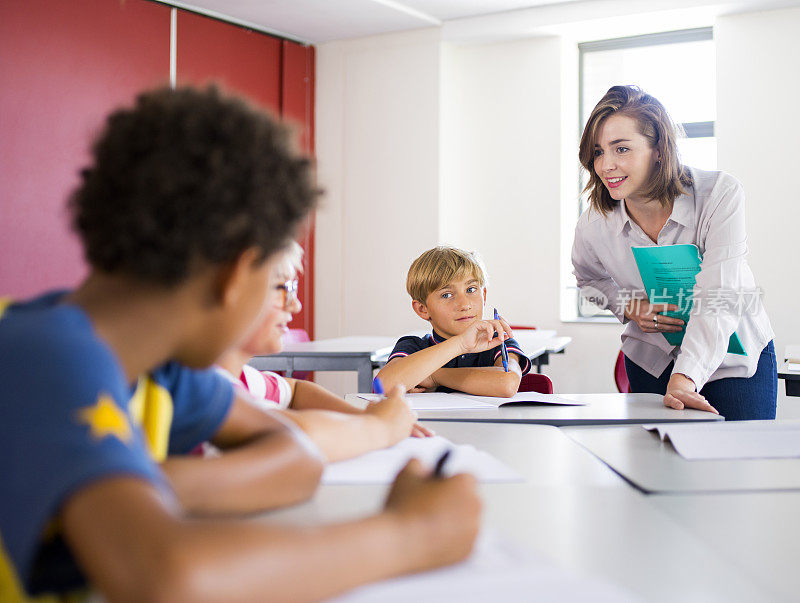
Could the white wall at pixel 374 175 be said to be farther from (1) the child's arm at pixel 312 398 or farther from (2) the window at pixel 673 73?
(1) the child's arm at pixel 312 398

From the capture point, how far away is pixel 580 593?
2.05ft

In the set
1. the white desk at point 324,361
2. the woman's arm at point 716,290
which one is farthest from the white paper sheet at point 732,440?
the white desk at point 324,361

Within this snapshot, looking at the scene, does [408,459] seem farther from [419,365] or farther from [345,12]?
[345,12]

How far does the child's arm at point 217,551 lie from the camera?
0.48m

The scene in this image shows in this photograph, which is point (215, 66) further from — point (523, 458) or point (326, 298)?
point (523, 458)

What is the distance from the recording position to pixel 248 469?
816 mm

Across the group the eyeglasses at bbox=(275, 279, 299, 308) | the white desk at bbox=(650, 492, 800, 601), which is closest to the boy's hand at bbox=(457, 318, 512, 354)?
the eyeglasses at bbox=(275, 279, 299, 308)

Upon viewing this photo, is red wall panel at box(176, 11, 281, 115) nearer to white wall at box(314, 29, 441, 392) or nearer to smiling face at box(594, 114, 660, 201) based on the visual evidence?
white wall at box(314, 29, 441, 392)

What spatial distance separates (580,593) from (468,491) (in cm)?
12

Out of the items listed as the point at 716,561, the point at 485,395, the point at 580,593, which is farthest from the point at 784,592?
the point at 485,395

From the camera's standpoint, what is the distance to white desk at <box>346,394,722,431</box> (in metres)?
1.67

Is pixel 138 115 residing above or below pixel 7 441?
above

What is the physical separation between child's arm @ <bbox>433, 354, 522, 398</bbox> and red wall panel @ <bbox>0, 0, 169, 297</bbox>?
2.75 metres

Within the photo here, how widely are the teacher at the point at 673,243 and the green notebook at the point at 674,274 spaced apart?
34 mm
